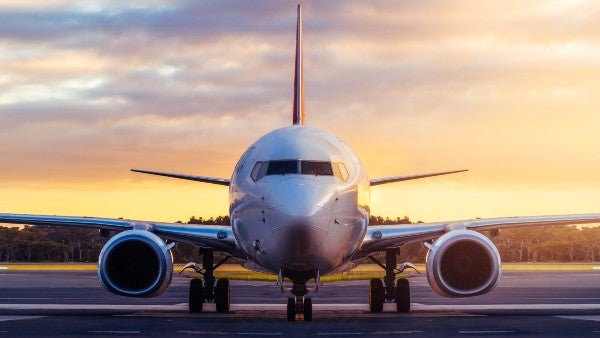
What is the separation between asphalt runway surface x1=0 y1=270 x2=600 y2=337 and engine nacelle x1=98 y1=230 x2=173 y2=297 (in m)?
0.66

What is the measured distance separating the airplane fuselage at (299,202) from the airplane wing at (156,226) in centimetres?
281

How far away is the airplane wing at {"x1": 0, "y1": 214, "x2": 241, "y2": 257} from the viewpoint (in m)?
22.5

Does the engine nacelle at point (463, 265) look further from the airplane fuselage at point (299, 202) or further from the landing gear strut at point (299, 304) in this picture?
the landing gear strut at point (299, 304)

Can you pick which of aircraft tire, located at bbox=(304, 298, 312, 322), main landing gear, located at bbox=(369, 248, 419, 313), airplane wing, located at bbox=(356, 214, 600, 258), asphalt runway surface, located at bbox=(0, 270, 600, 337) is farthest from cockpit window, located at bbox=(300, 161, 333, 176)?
main landing gear, located at bbox=(369, 248, 419, 313)

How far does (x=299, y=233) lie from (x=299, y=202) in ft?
1.72

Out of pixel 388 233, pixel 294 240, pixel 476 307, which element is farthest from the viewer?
pixel 476 307

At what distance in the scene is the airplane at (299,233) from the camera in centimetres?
1698

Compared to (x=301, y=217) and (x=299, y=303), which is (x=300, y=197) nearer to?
(x=301, y=217)

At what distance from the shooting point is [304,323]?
61.2 feet

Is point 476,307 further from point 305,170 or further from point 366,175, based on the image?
point 305,170

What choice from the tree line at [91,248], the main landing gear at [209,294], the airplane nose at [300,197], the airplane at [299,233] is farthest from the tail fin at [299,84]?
the tree line at [91,248]

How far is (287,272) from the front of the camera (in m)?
18.5

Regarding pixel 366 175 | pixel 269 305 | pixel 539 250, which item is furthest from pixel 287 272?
pixel 539 250

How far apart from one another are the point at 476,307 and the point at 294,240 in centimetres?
967
